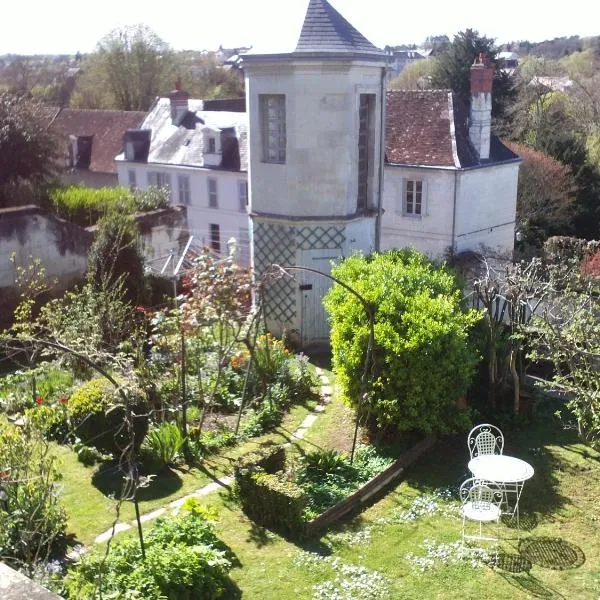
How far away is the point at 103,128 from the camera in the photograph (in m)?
38.5

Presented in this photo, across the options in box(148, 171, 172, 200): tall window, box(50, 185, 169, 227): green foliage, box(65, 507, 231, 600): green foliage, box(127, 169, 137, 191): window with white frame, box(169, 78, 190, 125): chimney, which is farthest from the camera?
box(127, 169, 137, 191): window with white frame

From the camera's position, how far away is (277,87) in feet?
49.2

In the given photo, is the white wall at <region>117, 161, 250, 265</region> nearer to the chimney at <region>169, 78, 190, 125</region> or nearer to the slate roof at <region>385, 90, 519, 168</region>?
the chimney at <region>169, 78, 190, 125</region>

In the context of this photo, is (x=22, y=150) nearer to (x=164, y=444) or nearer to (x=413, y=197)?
(x=413, y=197)

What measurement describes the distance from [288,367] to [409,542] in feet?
17.2

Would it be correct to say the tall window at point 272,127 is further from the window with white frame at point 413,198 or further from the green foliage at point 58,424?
the window with white frame at point 413,198

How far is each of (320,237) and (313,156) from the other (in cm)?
173

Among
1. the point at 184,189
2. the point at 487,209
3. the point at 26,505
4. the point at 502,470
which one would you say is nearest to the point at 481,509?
the point at 502,470

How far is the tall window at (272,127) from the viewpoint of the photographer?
50.7ft

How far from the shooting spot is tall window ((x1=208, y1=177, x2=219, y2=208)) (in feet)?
103

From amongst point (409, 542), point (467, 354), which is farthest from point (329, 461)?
point (467, 354)

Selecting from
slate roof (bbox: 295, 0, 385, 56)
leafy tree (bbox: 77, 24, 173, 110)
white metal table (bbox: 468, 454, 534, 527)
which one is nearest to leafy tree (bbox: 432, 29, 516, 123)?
slate roof (bbox: 295, 0, 385, 56)

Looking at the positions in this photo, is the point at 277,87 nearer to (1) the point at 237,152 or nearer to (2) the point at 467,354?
(2) the point at 467,354

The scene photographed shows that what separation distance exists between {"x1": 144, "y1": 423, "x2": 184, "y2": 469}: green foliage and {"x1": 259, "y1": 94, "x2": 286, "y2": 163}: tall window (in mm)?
7491
